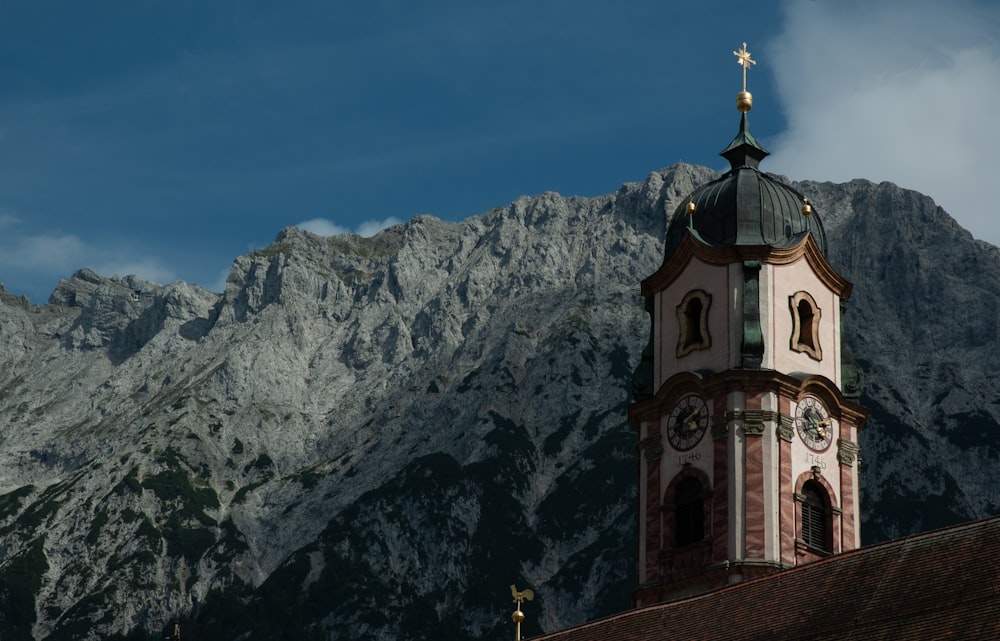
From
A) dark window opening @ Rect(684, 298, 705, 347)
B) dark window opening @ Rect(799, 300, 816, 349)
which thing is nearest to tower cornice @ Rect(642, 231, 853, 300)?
dark window opening @ Rect(684, 298, 705, 347)

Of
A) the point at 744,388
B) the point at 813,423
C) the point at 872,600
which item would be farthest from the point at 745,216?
the point at 872,600

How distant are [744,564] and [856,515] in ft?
21.4

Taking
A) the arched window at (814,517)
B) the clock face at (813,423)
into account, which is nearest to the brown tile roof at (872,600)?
the arched window at (814,517)

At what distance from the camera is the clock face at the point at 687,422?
208ft

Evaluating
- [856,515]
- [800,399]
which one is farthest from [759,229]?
[856,515]

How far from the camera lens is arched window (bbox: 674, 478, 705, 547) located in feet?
205

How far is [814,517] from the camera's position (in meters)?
62.9

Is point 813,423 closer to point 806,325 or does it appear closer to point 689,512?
point 806,325

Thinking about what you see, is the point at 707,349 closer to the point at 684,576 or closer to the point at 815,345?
the point at 815,345

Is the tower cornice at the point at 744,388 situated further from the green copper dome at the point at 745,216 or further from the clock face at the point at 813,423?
the green copper dome at the point at 745,216

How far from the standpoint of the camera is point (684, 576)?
201 ft

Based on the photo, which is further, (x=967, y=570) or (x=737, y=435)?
(x=737, y=435)

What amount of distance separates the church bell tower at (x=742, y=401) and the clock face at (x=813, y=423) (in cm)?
5

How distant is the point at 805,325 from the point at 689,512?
327 inches
